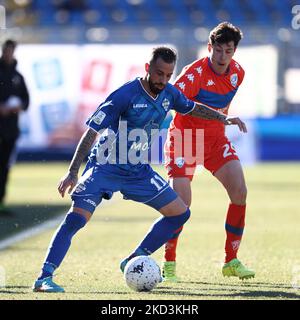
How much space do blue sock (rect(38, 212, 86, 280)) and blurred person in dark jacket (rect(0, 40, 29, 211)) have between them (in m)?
6.61

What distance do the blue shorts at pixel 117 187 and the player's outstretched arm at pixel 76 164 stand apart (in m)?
0.16

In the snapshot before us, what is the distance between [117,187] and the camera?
741cm

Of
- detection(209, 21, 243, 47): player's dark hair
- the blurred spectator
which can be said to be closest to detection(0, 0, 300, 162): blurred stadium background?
the blurred spectator

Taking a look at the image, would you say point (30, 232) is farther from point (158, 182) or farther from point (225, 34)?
point (225, 34)

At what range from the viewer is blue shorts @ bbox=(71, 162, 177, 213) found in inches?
286

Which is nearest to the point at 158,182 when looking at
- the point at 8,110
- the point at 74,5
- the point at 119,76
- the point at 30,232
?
the point at 30,232

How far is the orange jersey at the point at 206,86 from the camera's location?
8203 mm

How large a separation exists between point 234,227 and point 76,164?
197cm

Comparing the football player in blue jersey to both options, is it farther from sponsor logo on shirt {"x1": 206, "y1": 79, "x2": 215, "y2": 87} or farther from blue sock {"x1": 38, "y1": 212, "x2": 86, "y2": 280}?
sponsor logo on shirt {"x1": 206, "y1": 79, "x2": 215, "y2": 87}

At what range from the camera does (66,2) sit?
2870cm

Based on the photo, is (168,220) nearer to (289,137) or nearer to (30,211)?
(30,211)

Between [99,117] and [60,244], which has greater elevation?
[99,117]

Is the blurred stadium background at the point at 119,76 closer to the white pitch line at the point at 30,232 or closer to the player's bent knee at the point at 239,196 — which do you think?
the white pitch line at the point at 30,232
